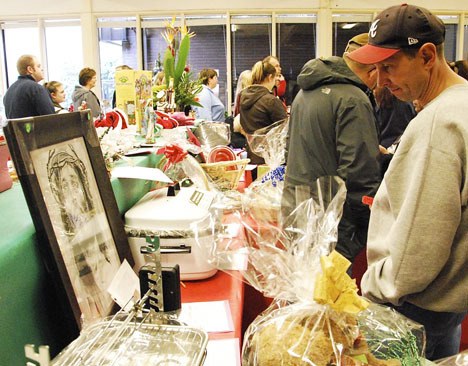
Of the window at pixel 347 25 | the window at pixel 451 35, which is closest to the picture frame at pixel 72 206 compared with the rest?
the window at pixel 347 25

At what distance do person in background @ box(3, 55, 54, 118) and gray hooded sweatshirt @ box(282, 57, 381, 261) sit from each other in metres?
3.49

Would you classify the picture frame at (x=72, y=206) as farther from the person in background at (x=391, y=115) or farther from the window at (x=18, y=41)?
the window at (x=18, y=41)

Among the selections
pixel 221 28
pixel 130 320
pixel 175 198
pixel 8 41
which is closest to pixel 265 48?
pixel 221 28

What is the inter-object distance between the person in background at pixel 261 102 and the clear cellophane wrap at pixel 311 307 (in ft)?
8.27

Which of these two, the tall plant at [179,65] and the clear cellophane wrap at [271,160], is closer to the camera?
the clear cellophane wrap at [271,160]

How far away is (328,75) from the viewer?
2.27 m

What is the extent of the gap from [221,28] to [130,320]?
338 inches

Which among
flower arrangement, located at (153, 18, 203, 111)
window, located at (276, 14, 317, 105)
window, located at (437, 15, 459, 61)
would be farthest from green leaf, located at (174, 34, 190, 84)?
window, located at (437, 15, 459, 61)

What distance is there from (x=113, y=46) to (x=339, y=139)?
785cm

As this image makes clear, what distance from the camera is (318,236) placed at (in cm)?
114

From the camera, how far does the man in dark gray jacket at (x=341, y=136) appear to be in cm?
217

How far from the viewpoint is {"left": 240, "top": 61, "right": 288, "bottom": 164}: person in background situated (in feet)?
12.4

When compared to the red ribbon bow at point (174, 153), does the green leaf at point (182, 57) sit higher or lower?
higher

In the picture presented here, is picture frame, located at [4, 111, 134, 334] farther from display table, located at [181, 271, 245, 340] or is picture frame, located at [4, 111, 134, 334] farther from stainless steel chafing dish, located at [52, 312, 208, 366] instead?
display table, located at [181, 271, 245, 340]
